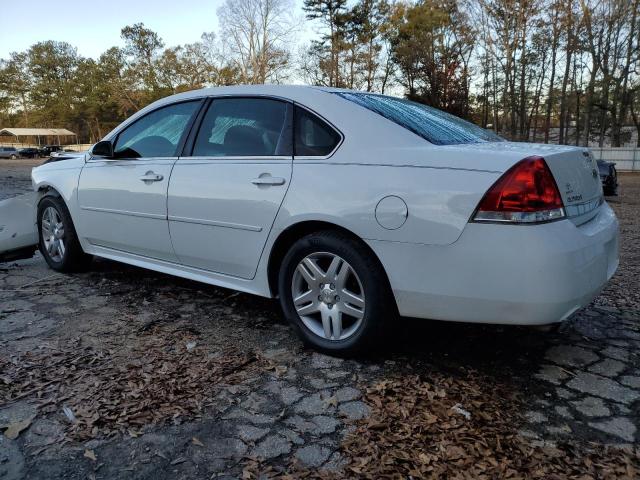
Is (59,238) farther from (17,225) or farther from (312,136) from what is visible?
(312,136)

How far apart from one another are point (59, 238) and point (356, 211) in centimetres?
324

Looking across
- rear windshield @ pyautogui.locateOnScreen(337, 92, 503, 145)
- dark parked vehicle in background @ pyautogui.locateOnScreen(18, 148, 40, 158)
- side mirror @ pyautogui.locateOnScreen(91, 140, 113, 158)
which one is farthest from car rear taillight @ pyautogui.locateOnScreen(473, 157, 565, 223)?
dark parked vehicle in background @ pyautogui.locateOnScreen(18, 148, 40, 158)

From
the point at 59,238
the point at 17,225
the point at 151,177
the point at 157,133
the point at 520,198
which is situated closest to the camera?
the point at 520,198

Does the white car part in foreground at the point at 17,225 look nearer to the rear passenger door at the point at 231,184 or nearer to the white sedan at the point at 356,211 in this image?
the white sedan at the point at 356,211

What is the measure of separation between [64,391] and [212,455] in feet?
3.13

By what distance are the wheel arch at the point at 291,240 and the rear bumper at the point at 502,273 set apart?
11cm

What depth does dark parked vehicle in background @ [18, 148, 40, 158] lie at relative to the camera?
1962 inches

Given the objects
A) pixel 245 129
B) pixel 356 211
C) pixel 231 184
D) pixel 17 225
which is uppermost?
pixel 245 129

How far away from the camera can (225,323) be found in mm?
3451

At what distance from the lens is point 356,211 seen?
259cm

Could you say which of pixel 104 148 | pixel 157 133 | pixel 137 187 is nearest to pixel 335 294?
pixel 137 187

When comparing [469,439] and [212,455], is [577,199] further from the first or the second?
[212,455]

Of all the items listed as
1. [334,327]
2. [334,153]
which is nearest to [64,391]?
[334,327]

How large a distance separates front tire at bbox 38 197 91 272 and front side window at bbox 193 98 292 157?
1.78m
